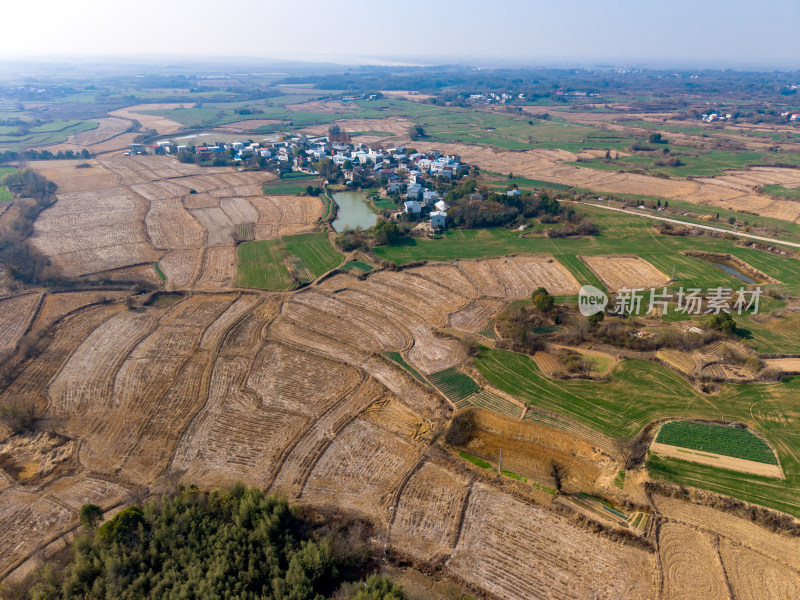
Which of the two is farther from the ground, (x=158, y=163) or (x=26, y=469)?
(x=158, y=163)

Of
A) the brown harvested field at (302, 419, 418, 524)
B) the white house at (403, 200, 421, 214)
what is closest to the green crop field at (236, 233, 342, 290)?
the white house at (403, 200, 421, 214)

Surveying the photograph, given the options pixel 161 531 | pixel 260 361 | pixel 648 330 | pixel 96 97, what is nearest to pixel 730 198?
pixel 648 330

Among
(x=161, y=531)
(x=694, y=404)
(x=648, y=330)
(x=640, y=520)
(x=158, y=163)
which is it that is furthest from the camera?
(x=158, y=163)

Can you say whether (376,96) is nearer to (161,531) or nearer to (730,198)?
(730,198)

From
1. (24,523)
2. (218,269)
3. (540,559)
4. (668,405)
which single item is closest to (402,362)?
(540,559)

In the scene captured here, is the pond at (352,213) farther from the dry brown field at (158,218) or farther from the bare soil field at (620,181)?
the bare soil field at (620,181)

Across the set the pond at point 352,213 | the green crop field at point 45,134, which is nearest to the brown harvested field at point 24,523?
the pond at point 352,213

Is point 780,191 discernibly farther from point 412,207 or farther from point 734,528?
point 734,528

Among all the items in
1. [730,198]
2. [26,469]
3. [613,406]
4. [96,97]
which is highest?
[96,97]

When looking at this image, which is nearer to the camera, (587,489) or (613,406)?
(587,489)
